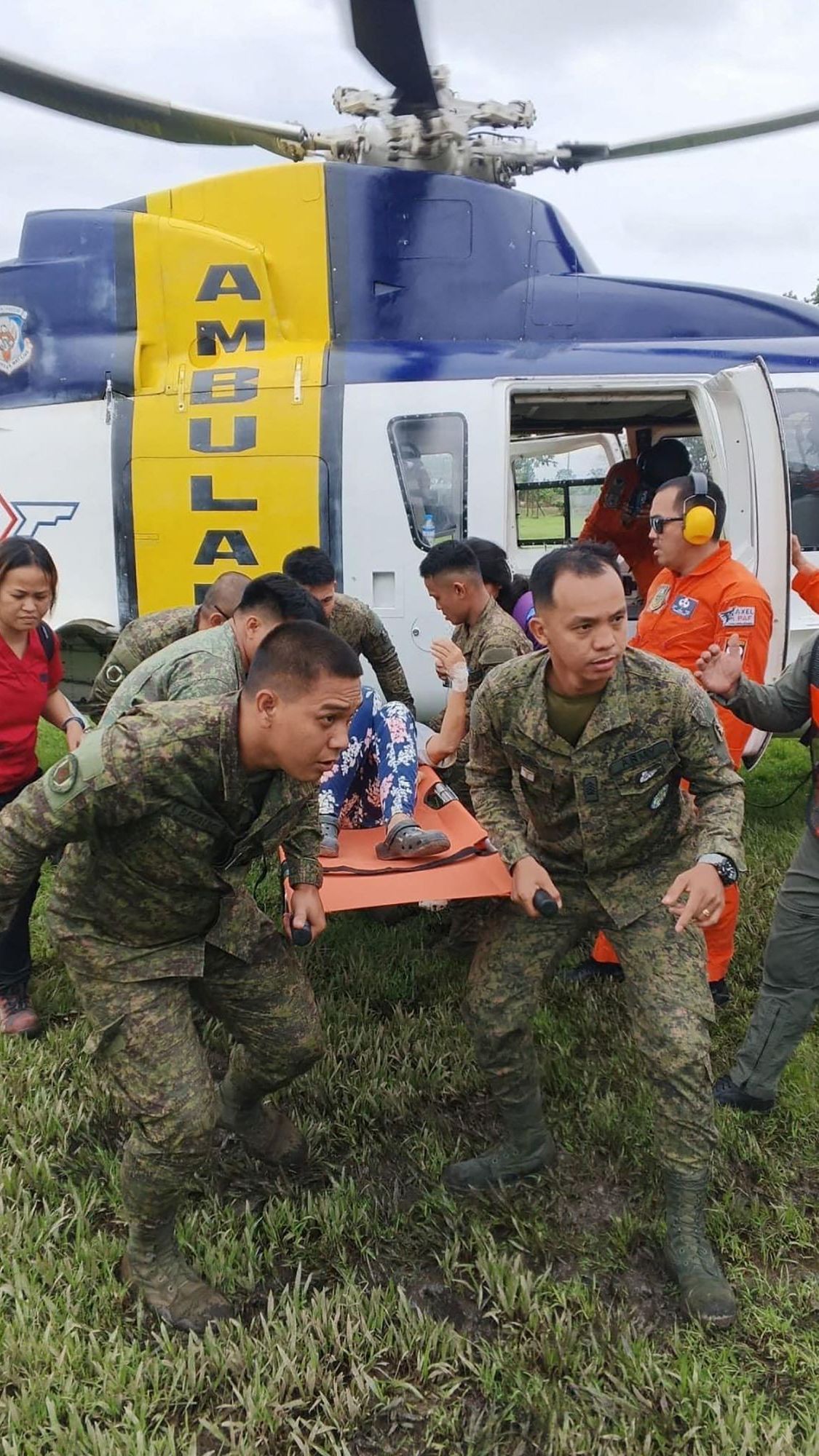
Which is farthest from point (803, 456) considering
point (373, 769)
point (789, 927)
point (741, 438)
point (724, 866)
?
point (724, 866)

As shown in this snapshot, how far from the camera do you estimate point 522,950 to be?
253cm

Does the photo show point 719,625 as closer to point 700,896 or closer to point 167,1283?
point 700,896

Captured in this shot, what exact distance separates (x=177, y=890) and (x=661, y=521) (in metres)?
2.09

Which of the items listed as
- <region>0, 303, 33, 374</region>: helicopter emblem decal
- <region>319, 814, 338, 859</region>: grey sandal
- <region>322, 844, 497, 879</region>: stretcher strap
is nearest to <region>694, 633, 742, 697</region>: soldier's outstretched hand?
<region>322, 844, 497, 879</region>: stretcher strap

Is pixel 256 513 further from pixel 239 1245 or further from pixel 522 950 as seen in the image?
pixel 239 1245

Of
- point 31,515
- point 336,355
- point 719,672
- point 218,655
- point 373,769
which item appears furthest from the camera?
point 31,515

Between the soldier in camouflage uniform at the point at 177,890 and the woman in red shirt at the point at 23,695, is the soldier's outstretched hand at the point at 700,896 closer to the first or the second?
the soldier in camouflage uniform at the point at 177,890

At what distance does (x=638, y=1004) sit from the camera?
7.64ft

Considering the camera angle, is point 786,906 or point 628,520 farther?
point 628,520

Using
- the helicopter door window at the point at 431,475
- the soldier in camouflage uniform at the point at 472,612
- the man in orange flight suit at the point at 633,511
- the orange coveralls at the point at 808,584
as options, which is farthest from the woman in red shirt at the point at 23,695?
the man in orange flight suit at the point at 633,511

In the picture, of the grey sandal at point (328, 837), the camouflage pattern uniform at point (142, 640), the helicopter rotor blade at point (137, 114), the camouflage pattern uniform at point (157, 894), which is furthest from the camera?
the helicopter rotor blade at point (137, 114)

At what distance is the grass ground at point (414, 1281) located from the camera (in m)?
1.91

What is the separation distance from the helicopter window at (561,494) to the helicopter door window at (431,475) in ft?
11.6

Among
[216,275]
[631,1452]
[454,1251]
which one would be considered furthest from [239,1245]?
[216,275]
